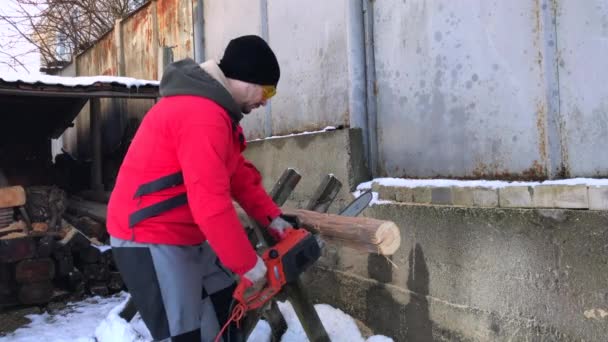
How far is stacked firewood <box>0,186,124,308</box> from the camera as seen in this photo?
18.8 feet

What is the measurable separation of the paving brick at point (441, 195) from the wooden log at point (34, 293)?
4.67 m

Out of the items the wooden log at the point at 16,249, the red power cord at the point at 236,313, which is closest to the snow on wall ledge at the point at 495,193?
the red power cord at the point at 236,313

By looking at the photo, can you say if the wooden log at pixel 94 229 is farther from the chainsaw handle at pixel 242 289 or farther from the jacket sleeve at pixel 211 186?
the jacket sleeve at pixel 211 186

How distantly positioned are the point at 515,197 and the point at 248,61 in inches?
61.9

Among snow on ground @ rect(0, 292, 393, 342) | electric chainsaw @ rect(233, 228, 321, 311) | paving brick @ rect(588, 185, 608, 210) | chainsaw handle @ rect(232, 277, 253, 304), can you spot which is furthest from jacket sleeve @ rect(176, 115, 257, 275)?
snow on ground @ rect(0, 292, 393, 342)

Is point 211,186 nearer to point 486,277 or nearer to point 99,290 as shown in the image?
point 486,277

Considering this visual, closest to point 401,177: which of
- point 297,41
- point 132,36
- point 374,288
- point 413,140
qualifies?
point 413,140

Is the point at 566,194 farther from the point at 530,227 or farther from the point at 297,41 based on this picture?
the point at 297,41

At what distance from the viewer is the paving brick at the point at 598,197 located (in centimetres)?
233

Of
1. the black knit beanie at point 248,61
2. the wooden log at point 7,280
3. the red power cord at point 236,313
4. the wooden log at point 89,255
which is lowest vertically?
the wooden log at point 7,280

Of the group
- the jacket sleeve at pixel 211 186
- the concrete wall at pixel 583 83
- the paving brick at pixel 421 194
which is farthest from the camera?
the paving brick at pixel 421 194

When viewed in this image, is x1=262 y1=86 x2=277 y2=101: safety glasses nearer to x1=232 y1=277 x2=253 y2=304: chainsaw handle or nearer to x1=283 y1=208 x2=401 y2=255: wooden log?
x1=283 y1=208 x2=401 y2=255: wooden log

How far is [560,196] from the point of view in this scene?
252 cm

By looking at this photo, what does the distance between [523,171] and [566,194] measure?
0.41 meters
